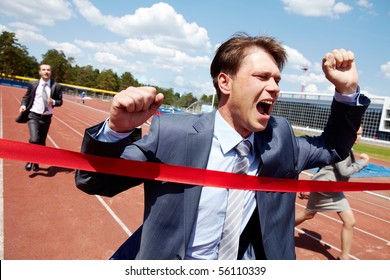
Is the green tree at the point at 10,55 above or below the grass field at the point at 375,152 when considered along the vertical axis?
above

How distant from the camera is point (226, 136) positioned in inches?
70.0

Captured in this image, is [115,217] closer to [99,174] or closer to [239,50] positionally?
[99,174]

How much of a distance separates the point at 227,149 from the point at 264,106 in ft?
1.12

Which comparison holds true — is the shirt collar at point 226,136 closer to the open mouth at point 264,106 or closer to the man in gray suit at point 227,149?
the man in gray suit at point 227,149

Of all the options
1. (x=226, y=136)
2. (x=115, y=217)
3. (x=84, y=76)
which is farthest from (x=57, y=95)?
(x=84, y=76)

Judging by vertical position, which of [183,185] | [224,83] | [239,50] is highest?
[239,50]

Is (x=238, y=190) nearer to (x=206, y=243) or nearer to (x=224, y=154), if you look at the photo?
(x=224, y=154)

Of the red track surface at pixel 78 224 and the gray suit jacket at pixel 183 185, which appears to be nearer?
the gray suit jacket at pixel 183 185

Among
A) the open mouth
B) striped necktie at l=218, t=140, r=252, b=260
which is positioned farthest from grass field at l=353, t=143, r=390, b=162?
striped necktie at l=218, t=140, r=252, b=260

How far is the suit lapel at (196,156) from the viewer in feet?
5.09

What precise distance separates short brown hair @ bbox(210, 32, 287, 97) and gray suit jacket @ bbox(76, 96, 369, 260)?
35 cm

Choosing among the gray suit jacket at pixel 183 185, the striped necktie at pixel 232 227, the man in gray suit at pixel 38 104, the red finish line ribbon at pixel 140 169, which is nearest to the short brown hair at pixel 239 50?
the gray suit jacket at pixel 183 185

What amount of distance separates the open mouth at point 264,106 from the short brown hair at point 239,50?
9.8 inches
